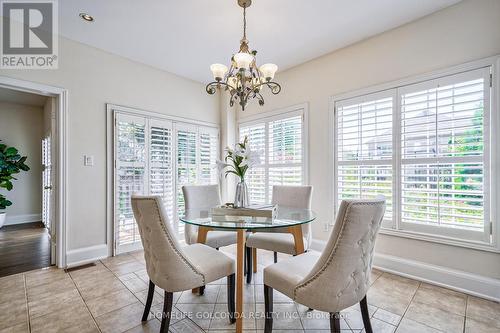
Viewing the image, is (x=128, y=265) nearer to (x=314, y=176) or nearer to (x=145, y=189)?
(x=145, y=189)

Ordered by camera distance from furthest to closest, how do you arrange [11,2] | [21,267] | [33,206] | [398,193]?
[33,206] → [21,267] → [398,193] → [11,2]

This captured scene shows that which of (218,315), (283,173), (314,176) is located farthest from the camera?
(283,173)

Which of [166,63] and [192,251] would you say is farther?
[166,63]

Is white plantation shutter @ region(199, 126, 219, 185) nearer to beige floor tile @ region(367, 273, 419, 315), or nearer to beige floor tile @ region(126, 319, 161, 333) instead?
beige floor tile @ region(126, 319, 161, 333)

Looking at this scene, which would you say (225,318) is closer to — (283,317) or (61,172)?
(283,317)

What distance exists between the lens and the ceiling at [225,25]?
7.19 feet

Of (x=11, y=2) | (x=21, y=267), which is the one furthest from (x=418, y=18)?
(x=21, y=267)

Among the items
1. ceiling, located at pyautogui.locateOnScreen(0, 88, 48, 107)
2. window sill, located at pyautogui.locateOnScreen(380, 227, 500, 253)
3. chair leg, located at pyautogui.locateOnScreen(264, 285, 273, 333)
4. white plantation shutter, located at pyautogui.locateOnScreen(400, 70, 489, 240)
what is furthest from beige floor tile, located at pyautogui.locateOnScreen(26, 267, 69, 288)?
white plantation shutter, located at pyautogui.locateOnScreen(400, 70, 489, 240)

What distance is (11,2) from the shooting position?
87.0 inches

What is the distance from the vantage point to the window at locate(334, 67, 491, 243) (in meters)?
2.10

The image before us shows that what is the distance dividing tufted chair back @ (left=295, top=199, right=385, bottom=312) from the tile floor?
1.86 ft

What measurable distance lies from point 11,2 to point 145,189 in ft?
7.71

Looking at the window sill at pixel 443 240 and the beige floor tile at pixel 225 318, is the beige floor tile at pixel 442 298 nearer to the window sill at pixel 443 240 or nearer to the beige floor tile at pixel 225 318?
→ the window sill at pixel 443 240

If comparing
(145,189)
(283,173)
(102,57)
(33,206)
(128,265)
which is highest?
(102,57)
